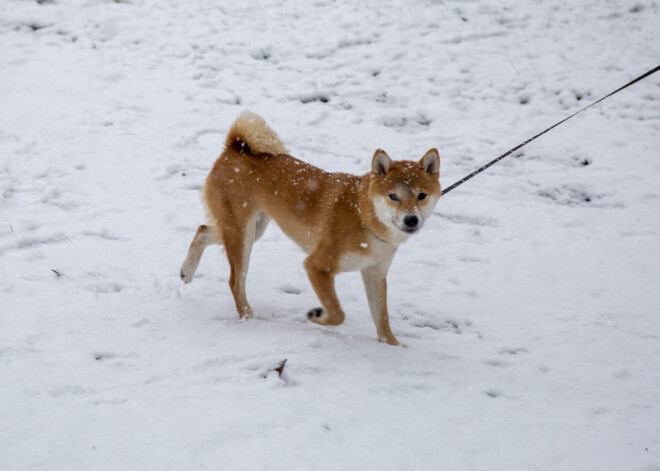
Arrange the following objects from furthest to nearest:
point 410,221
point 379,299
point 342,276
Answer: point 342,276, point 379,299, point 410,221

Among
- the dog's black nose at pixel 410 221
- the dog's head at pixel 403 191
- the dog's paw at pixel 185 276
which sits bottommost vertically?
the dog's paw at pixel 185 276

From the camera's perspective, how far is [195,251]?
15.8ft

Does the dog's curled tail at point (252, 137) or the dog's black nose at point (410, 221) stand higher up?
Result: the dog's curled tail at point (252, 137)

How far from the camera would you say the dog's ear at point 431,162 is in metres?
4.17

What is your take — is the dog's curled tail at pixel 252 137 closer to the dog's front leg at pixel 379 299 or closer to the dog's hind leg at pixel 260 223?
the dog's hind leg at pixel 260 223

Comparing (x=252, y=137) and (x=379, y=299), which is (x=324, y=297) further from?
(x=252, y=137)

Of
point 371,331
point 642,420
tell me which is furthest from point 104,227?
point 642,420

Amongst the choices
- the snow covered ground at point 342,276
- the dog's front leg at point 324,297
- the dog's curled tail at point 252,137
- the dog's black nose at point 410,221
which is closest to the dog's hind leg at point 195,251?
the snow covered ground at point 342,276

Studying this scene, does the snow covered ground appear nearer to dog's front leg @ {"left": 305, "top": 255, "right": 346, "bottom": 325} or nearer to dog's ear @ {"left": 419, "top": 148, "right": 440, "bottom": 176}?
dog's front leg @ {"left": 305, "top": 255, "right": 346, "bottom": 325}

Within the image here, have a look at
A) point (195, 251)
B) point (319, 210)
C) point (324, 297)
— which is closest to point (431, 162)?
point (319, 210)

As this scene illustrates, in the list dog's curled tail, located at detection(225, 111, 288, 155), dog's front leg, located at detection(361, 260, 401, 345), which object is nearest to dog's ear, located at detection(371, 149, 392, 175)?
dog's front leg, located at detection(361, 260, 401, 345)

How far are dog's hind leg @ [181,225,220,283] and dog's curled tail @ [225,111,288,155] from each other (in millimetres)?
753

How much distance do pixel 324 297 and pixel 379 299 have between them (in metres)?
0.46

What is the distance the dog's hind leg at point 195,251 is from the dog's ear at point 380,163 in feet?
5.15
